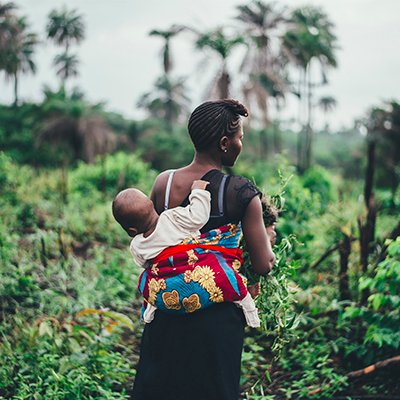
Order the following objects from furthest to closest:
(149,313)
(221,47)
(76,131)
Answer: (76,131), (221,47), (149,313)

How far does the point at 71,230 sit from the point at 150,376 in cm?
573

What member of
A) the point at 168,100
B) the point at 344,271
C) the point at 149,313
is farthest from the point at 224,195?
the point at 168,100

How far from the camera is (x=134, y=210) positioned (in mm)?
2066

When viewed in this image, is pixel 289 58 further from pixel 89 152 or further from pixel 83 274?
pixel 83 274

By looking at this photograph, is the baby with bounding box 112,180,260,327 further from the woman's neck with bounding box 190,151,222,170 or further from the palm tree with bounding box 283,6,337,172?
the palm tree with bounding box 283,6,337,172

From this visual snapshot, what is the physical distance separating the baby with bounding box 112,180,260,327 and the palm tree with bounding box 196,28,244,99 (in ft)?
38.8

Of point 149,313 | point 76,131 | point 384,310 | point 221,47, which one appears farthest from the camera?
point 76,131

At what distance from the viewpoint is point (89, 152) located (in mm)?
20812

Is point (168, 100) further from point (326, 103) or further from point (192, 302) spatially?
point (192, 302)

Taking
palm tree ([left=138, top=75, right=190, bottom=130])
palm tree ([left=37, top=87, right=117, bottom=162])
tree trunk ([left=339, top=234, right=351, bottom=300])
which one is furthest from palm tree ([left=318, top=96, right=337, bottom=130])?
tree trunk ([left=339, top=234, right=351, bottom=300])

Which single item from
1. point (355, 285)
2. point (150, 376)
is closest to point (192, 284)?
point (150, 376)

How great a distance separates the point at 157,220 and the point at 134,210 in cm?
11

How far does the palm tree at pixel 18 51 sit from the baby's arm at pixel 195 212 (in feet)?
63.1

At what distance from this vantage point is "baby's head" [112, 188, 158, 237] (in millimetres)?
2070
